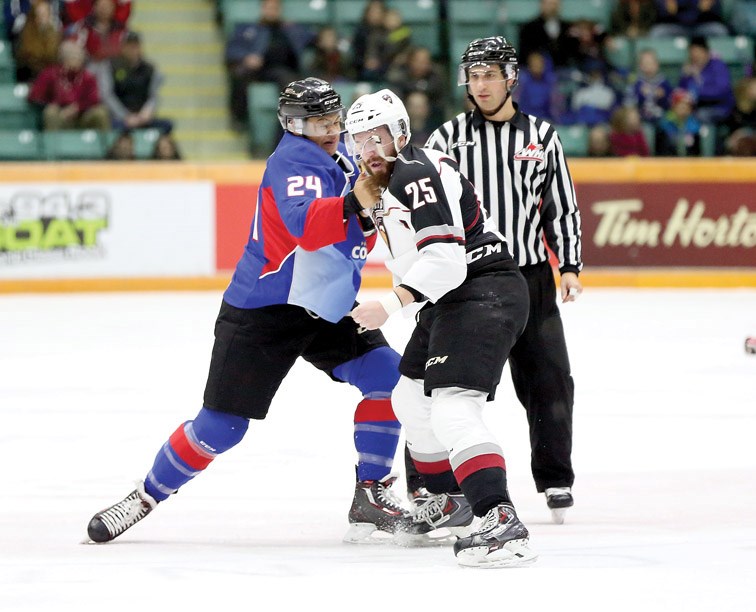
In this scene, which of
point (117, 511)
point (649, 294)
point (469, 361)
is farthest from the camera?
point (649, 294)

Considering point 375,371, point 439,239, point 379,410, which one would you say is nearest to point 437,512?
point 379,410

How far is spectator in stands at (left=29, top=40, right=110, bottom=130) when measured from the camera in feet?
37.7

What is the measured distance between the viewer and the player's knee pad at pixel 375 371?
4238 mm

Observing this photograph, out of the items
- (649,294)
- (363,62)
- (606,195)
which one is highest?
(363,62)

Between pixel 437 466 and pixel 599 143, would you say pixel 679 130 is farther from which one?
pixel 437 466

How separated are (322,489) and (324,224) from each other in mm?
1239

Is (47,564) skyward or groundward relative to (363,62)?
groundward

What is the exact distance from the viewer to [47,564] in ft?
12.0

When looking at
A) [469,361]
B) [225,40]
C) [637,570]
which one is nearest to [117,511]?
[469,361]

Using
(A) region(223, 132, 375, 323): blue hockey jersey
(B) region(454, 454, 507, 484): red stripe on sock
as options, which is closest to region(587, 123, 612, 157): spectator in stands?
(A) region(223, 132, 375, 323): blue hockey jersey

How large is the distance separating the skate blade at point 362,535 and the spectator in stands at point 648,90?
27.8 ft

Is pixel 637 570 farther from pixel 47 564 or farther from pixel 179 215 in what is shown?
pixel 179 215

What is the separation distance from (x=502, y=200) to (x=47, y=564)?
184cm

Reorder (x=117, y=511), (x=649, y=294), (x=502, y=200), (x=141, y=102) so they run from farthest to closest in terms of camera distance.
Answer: (x=141, y=102) < (x=649, y=294) < (x=502, y=200) < (x=117, y=511)
